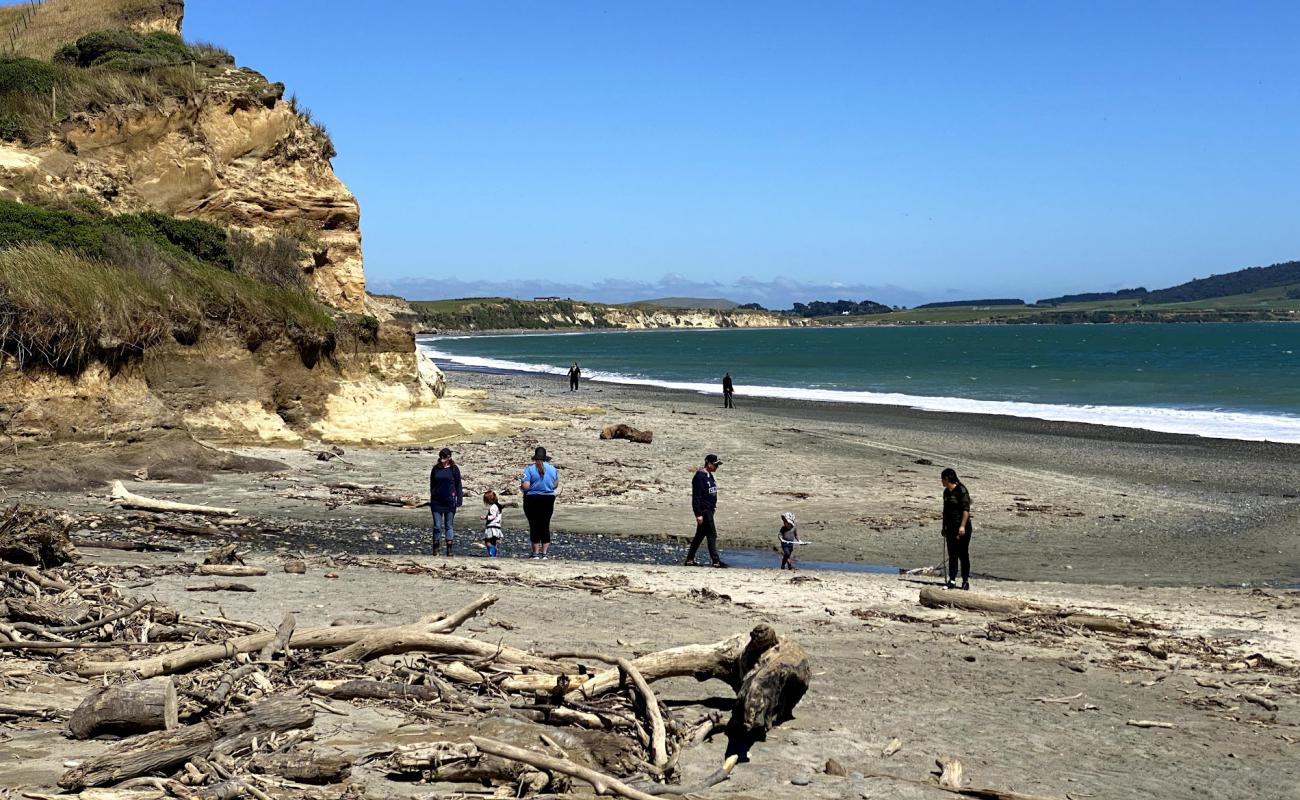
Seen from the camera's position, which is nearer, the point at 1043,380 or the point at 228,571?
the point at 228,571

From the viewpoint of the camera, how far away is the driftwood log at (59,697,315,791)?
5418 millimetres

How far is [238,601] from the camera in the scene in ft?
32.4

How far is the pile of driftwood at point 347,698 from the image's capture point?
227 inches

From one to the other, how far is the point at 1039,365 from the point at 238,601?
81.0 meters

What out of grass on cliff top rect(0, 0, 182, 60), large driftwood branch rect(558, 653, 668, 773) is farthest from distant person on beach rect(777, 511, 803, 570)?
grass on cliff top rect(0, 0, 182, 60)

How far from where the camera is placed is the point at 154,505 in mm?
14797

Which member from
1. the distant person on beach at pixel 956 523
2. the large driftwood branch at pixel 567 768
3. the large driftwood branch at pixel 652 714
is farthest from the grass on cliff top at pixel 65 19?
the large driftwood branch at pixel 567 768

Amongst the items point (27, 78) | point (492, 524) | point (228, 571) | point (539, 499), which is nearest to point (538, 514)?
point (539, 499)

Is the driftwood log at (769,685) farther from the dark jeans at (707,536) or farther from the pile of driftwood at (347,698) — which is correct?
the dark jeans at (707,536)

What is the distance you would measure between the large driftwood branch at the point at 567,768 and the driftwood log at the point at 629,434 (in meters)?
21.8

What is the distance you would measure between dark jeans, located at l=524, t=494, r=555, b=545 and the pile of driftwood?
5446mm

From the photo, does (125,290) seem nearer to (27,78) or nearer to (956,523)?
(27,78)

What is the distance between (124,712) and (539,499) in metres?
8.30

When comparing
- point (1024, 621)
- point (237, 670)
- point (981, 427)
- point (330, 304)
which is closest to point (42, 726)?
point (237, 670)
